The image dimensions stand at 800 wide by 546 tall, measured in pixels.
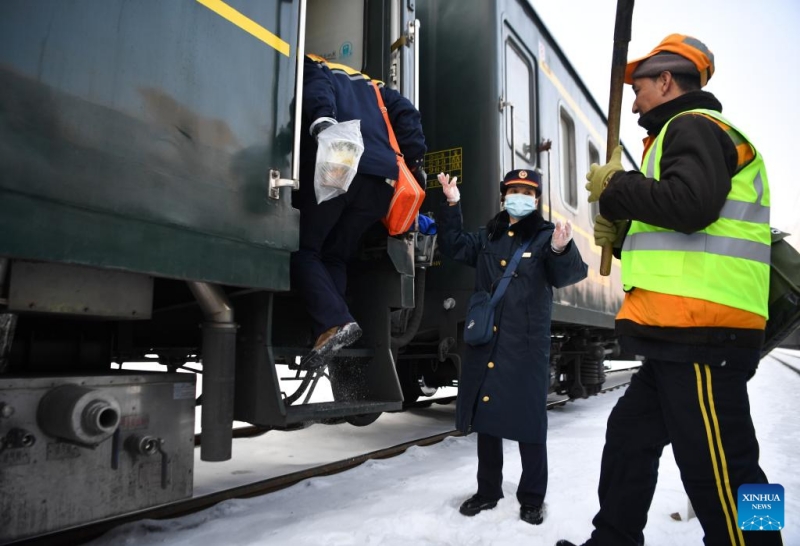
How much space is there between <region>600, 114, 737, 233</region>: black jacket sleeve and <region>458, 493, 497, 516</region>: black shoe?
1.64 meters

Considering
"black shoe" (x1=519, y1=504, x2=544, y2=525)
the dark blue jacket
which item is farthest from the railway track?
the dark blue jacket

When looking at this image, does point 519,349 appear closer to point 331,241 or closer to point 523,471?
point 523,471

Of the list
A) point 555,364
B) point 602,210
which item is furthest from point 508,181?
point 555,364

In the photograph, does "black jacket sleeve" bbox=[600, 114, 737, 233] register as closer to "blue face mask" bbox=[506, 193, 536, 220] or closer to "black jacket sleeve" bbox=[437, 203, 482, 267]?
"blue face mask" bbox=[506, 193, 536, 220]

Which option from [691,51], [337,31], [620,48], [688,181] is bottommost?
[688,181]

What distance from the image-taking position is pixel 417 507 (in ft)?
9.48

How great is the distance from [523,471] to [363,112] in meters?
1.89

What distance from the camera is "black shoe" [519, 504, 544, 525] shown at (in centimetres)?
268

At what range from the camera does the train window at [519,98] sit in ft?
15.5

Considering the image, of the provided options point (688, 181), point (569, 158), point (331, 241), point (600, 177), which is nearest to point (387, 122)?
point (331, 241)

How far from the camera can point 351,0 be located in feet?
12.4

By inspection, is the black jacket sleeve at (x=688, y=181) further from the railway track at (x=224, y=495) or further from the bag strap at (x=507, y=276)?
the railway track at (x=224, y=495)

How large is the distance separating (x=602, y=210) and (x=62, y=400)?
178 cm

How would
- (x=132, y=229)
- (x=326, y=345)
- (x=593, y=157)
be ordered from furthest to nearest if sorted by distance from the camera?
(x=593, y=157), (x=326, y=345), (x=132, y=229)
